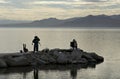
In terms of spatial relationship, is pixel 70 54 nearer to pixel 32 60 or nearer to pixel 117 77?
pixel 32 60

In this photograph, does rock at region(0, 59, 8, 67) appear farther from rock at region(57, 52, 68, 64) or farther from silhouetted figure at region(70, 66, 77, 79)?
silhouetted figure at region(70, 66, 77, 79)

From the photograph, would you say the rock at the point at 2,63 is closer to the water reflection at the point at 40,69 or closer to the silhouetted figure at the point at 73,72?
the water reflection at the point at 40,69

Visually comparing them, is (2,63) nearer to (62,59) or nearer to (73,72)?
(62,59)

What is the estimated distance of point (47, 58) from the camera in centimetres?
4369

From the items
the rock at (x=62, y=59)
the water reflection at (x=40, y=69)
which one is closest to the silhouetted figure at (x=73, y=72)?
the water reflection at (x=40, y=69)

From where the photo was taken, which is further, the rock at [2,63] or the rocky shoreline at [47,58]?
the rocky shoreline at [47,58]

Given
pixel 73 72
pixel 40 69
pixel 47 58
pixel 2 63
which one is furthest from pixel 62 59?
pixel 2 63

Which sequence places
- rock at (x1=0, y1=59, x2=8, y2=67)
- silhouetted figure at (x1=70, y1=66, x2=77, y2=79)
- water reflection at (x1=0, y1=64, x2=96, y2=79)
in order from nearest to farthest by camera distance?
silhouetted figure at (x1=70, y1=66, x2=77, y2=79), water reflection at (x1=0, y1=64, x2=96, y2=79), rock at (x1=0, y1=59, x2=8, y2=67)

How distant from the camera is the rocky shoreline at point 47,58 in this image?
4000cm

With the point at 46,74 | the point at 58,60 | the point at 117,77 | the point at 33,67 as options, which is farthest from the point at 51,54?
the point at 117,77

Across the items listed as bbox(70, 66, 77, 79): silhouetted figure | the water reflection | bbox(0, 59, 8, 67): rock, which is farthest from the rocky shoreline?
bbox(70, 66, 77, 79): silhouetted figure

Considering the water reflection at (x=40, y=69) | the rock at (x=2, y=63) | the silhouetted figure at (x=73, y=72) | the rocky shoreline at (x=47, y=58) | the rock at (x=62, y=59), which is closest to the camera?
the silhouetted figure at (x=73, y=72)

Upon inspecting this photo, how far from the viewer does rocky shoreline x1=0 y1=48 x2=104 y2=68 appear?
40.0 m

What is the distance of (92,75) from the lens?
114 ft
